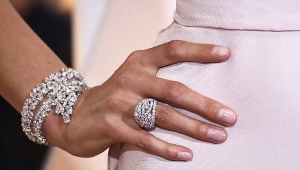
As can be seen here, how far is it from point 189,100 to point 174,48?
65 millimetres

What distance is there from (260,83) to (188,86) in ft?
0.28

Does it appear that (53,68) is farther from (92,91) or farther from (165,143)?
(165,143)

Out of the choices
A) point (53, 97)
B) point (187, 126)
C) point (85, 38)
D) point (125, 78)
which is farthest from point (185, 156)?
point (85, 38)

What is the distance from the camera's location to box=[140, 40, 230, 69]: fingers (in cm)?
63

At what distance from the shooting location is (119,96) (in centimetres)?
71

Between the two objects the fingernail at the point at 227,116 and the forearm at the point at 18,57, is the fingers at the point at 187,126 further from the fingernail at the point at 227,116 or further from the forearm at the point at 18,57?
the forearm at the point at 18,57

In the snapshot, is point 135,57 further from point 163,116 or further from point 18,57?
point 18,57

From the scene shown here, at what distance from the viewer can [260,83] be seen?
0.61 meters

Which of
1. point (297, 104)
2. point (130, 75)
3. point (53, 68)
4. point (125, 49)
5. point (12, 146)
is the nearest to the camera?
point (297, 104)

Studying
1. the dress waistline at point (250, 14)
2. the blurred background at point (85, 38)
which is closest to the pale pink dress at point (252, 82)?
the dress waistline at point (250, 14)

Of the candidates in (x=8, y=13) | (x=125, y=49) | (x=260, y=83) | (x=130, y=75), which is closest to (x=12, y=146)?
(x=125, y=49)

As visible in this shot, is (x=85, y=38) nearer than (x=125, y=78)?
No

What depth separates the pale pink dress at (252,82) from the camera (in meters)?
0.60

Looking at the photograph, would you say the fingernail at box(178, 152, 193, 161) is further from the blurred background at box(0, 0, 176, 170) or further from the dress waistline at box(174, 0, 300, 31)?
the blurred background at box(0, 0, 176, 170)
